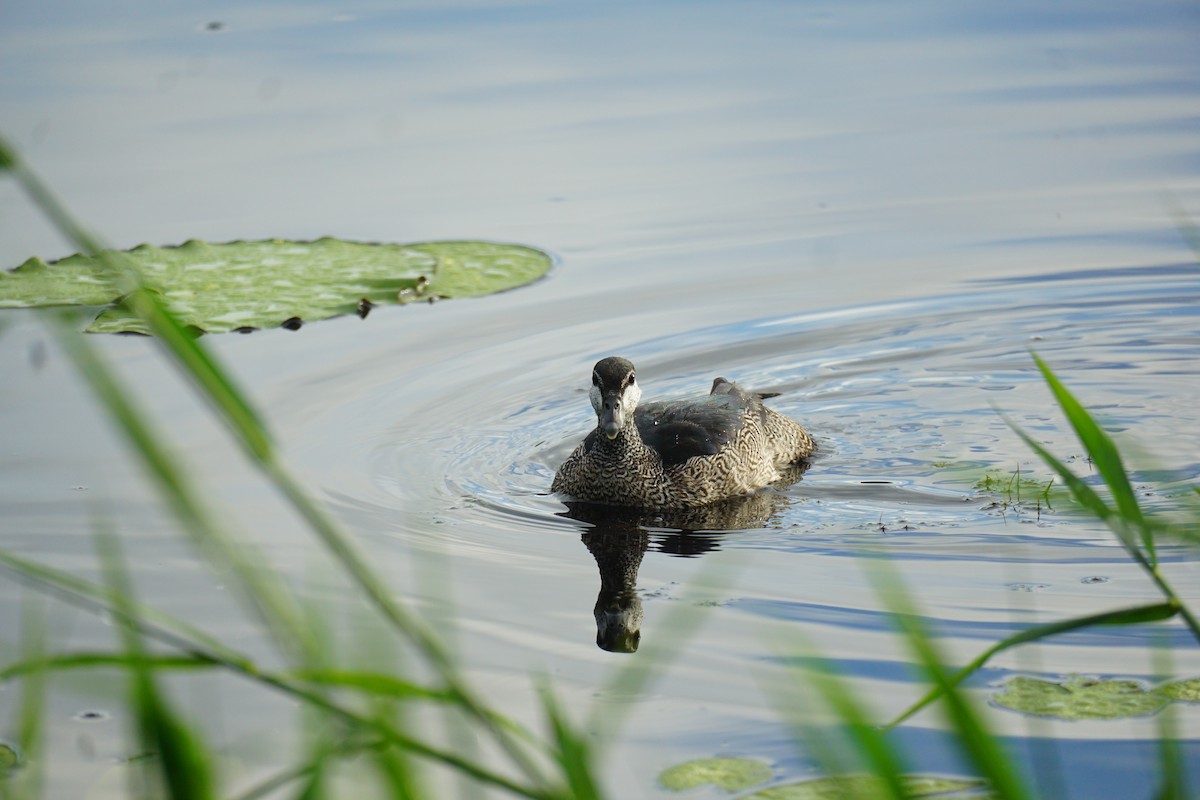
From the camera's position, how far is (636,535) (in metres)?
7.71

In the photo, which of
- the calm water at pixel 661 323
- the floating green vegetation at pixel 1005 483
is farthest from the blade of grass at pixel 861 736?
the floating green vegetation at pixel 1005 483

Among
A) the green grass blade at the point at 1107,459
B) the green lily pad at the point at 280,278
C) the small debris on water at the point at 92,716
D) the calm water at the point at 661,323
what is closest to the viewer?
the green grass blade at the point at 1107,459

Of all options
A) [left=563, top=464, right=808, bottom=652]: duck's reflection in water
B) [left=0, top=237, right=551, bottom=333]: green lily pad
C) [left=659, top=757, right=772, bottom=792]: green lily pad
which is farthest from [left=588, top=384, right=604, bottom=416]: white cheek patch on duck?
[left=659, top=757, right=772, bottom=792]: green lily pad

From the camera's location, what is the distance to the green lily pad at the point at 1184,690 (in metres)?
5.09

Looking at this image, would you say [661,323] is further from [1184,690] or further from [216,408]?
[216,408]

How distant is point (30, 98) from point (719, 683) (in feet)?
42.2

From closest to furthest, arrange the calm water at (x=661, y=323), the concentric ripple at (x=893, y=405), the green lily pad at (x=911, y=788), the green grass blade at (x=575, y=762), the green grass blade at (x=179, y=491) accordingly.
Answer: the green grass blade at (x=179, y=491) → the green grass blade at (x=575, y=762) → the green lily pad at (x=911, y=788) → the calm water at (x=661, y=323) → the concentric ripple at (x=893, y=405)

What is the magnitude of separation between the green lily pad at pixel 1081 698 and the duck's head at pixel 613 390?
329 centimetres

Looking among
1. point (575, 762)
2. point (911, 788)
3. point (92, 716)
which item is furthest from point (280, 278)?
point (575, 762)

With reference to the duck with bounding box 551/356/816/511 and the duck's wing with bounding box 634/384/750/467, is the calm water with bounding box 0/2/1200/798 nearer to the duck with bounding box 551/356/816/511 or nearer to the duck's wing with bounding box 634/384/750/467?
the duck with bounding box 551/356/816/511

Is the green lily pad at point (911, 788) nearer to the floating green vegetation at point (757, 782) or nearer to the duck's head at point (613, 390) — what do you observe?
the floating green vegetation at point (757, 782)

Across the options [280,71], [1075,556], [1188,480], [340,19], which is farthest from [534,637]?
[340,19]

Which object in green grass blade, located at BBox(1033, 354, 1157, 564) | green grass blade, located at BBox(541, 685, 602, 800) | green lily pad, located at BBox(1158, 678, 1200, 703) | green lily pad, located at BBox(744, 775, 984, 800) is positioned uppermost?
green grass blade, located at BBox(1033, 354, 1157, 564)

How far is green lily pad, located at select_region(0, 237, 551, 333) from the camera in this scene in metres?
10.7
